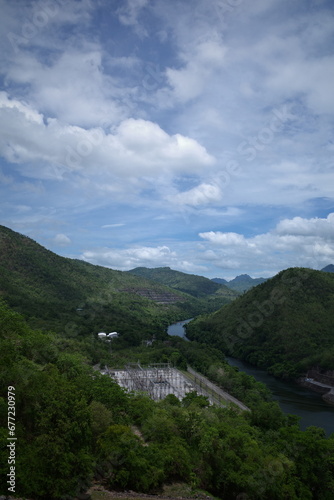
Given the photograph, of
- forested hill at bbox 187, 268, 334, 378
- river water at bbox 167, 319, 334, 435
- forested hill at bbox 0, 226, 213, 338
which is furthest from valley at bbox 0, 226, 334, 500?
forested hill at bbox 0, 226, 213, 338

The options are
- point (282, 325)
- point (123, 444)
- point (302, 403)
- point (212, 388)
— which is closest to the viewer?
point (123, 444)

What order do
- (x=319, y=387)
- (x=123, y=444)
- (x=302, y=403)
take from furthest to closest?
(x=319, y=387)
(x=302, y=403)
(x=123, y=444)

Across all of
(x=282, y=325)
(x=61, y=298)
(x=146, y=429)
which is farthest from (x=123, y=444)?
(x=61, y=298)

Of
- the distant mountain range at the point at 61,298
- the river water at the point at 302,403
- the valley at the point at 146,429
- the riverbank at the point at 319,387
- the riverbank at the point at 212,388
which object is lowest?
the river water at the point at 302,403

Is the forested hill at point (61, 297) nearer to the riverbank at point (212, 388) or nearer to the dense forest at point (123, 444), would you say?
the riverbank at point (212, 388)

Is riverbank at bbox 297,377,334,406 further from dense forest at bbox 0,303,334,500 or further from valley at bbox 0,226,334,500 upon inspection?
dense forest at bbox 0,303,334,500

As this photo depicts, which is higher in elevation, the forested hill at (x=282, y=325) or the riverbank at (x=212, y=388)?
the forested hill at (x=282, y=325)

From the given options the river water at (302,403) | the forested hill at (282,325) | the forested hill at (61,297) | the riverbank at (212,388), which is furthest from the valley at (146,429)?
the forested hill at (61,297)

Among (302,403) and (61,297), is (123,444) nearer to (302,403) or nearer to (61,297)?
(302,403)
